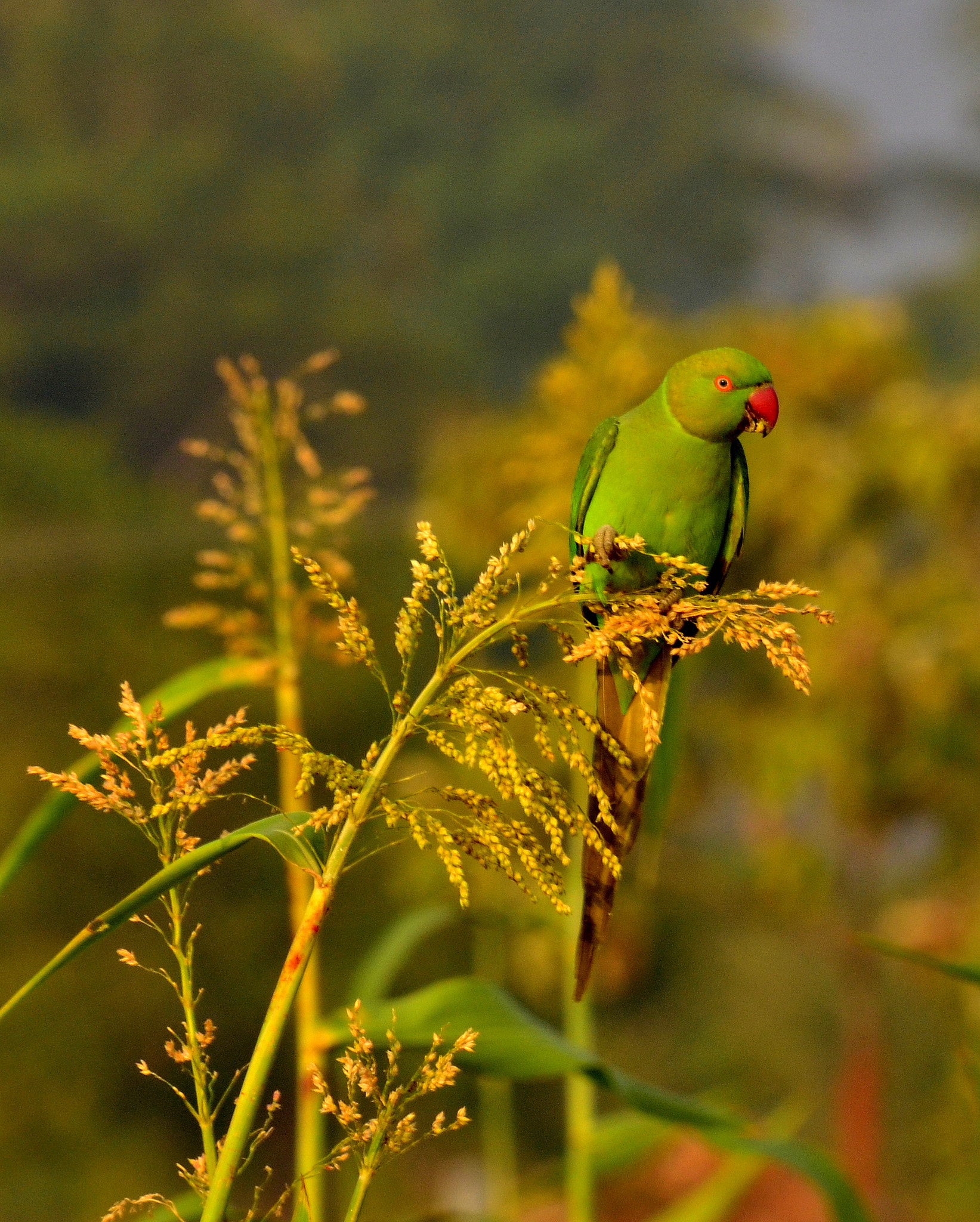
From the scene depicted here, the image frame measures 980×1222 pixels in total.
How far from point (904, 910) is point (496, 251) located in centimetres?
1356

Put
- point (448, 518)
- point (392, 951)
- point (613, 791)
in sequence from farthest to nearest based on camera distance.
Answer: point (448, 518), point (392, 951), point (613, 791)

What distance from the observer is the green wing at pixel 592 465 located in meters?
0.59

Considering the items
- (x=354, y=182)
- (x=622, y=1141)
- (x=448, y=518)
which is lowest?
(x=622, y=1141)

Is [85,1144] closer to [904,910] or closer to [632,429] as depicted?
[904,910]

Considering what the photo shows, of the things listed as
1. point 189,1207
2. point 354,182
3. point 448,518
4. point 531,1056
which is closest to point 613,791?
point 531,1056

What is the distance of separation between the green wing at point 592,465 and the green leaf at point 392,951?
403 millimetres

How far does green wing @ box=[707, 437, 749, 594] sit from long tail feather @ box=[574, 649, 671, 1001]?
121 mm

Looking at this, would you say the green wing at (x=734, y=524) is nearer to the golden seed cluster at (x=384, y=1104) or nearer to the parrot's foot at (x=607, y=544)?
the parrot's foot at (x=607, y=544)

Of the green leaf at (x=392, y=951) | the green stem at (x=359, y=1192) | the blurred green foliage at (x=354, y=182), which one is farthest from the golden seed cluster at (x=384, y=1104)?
the blurred green foliage at (x=354, y=182)

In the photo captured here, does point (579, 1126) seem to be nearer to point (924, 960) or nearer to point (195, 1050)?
point (924, 960)

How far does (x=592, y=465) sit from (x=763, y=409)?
0.11 meters

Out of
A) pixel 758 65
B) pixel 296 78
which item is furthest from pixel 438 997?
pixel 758 65

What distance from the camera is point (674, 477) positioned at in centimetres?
56

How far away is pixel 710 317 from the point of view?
6082 mm
